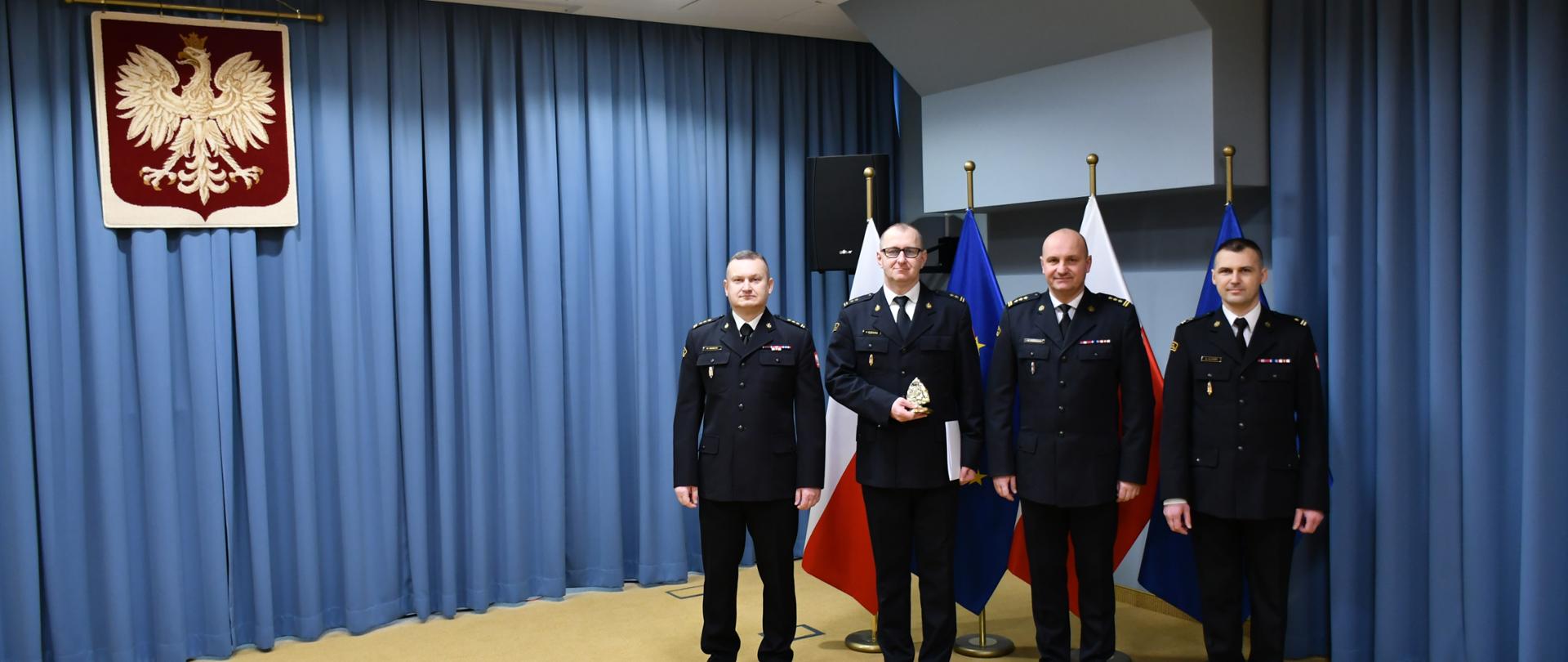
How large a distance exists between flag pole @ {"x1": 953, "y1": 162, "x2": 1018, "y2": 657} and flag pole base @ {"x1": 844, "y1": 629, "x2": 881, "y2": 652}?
11.3 inches

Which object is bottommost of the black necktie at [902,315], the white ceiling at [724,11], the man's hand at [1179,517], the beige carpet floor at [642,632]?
the beige carpet floor at [642,632]

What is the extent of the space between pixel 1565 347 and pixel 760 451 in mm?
2286

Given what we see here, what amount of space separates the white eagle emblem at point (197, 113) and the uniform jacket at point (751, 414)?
1.94m

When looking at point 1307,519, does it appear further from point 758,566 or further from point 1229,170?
point 758,566

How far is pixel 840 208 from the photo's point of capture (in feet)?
16.1

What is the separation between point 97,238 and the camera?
13.4ft

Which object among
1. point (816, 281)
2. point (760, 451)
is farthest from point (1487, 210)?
point (816, 281)

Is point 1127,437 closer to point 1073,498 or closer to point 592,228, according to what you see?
point 1073,498

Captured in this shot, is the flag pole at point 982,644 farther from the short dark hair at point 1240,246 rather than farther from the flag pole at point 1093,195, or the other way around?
the short dark hair at point 1240,246

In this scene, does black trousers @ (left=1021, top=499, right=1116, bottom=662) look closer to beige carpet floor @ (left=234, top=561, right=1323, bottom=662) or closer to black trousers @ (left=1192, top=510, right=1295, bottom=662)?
black trousers @ (left=1192, top=510, right=1295, bottom=662)

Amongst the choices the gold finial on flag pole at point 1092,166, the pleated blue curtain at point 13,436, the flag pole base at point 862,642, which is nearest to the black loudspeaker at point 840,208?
the gold finial on flag pole at point 1092,166

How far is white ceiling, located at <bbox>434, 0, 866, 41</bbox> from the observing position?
4781 mm

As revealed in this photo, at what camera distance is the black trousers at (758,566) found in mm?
3750

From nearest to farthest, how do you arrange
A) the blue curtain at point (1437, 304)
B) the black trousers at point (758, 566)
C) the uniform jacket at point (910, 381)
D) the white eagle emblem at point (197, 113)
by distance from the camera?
the blue curtain at point (1437, 304), the uniform jacket at point (910, 381), the black trousers at point (758, 566), the white eagle emblem at point (197, 113)
